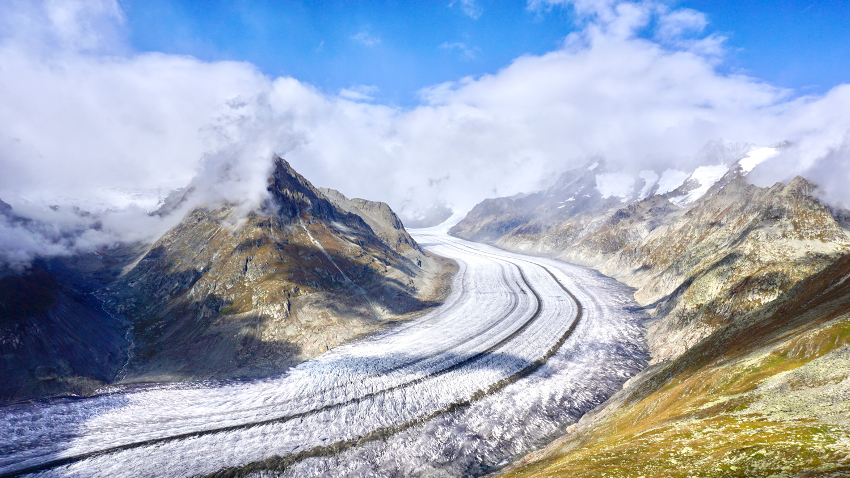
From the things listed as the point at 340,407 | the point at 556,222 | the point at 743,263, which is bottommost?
the point at 340,407

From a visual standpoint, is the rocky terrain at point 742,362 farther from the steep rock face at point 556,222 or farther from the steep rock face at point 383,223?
the steep rock face at point 556,222

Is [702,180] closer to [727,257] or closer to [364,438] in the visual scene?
[727,257]

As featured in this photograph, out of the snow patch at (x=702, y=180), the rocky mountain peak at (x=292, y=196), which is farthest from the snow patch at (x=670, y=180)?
the rocky mountain peak at (x=292, y=196)

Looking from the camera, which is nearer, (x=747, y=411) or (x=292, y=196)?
(x=747, y=411)

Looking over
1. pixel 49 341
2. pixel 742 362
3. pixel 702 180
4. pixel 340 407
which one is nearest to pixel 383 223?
pixel 49 341

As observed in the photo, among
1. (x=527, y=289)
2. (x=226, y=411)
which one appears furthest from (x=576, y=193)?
(x=226, y=411)

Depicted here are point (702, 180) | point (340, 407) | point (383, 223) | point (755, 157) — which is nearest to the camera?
point (340, 407)
